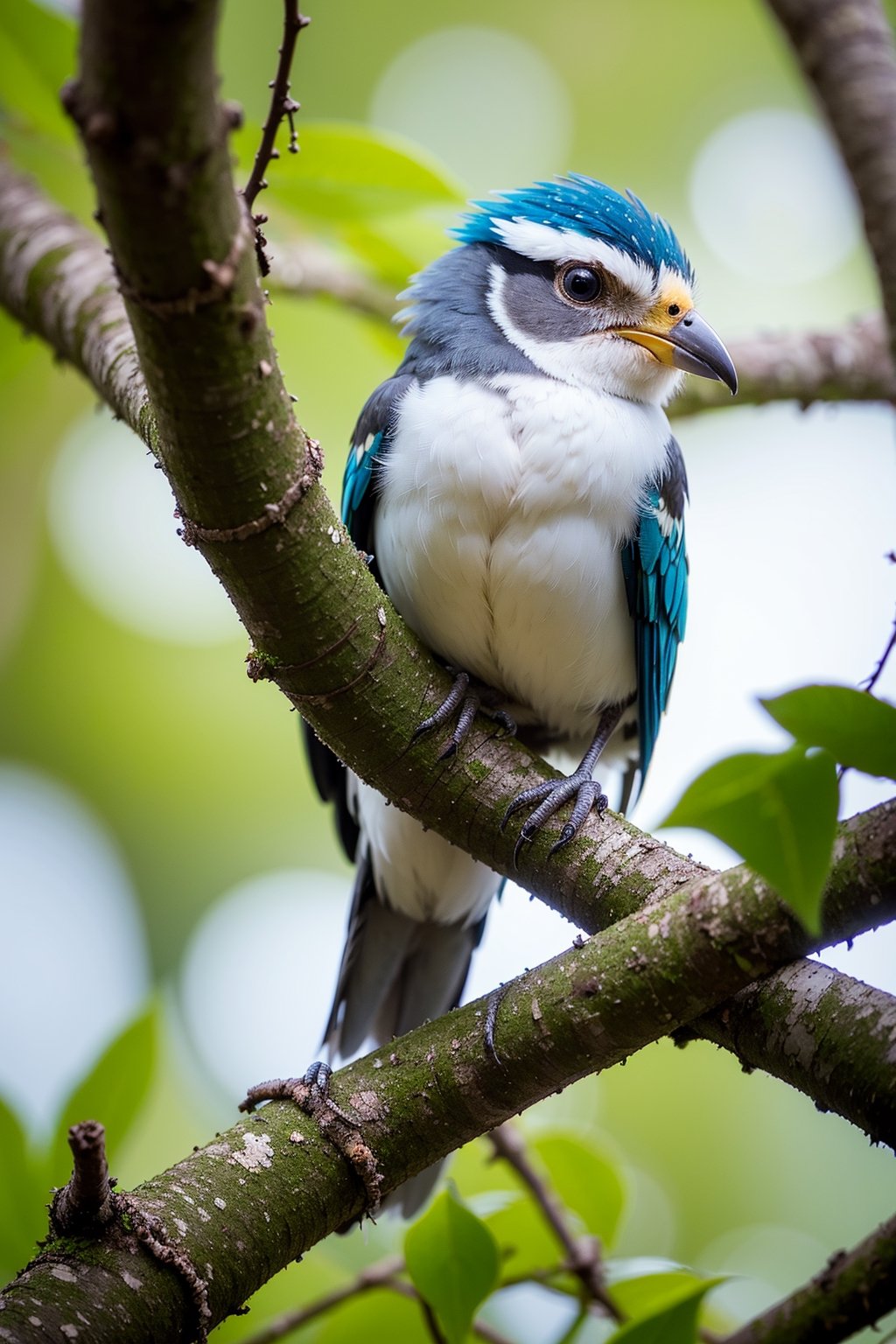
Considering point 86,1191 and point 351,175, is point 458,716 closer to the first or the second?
point 86,1191

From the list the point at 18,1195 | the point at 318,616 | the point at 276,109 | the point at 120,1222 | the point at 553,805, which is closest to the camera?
the point at 276,109

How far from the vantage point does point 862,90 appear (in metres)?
3.43

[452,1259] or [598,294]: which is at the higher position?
[598,294]

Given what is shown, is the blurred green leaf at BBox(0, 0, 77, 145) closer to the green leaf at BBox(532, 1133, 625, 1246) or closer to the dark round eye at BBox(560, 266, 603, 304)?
the dark round eye at BBox(560, 266, 603, 304)

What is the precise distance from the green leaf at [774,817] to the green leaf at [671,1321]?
3.12ft

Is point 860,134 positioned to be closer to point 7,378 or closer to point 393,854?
point 393,854

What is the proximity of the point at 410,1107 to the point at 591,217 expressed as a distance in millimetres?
2901

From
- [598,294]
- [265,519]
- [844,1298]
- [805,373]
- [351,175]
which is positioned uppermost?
[351,175]

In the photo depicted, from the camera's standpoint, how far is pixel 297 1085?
8.61 ft

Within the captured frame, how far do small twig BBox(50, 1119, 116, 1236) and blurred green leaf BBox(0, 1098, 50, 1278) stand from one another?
1.18 m

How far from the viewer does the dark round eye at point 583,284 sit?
12.5ft

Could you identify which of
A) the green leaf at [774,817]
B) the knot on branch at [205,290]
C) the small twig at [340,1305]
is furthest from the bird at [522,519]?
the knot on branch at [205,290]

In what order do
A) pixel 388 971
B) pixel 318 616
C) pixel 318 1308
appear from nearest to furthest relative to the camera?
pixel 318 616 → pixel 318 1308 → pixel 388 971

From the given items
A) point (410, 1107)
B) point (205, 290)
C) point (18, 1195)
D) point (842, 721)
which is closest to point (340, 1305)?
point (18, 1195)
